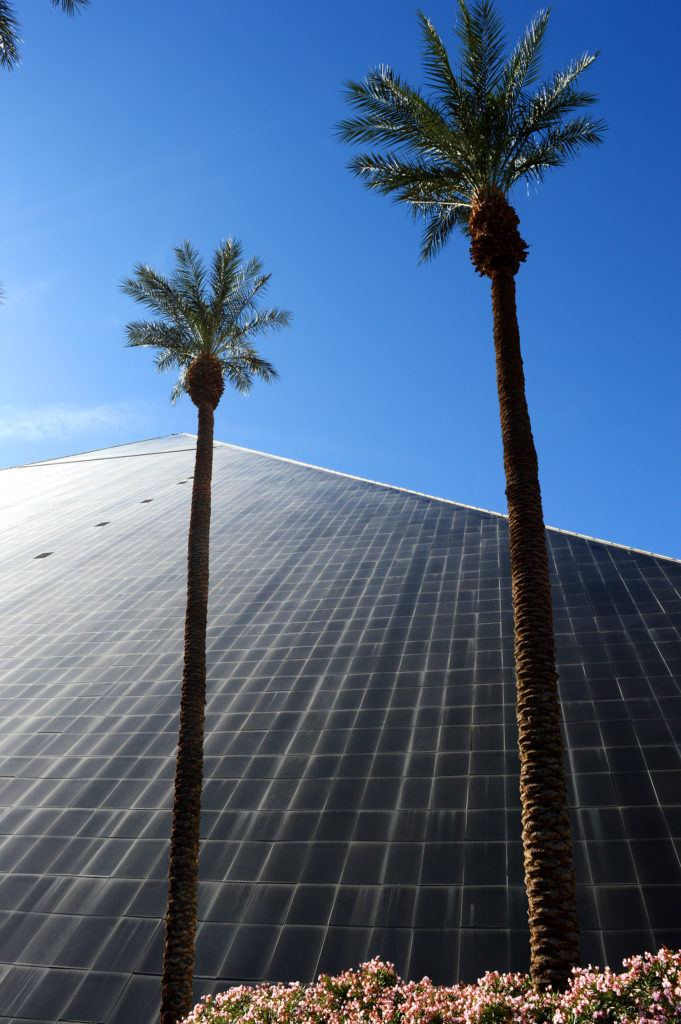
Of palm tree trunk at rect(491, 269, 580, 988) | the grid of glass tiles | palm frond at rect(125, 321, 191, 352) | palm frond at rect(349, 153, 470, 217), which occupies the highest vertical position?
palm frond at rect(349, 153, 470, 217)

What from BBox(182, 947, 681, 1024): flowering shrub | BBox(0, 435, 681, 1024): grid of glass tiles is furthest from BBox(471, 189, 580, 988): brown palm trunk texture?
BBox(0, 435, 681, 1024): grid of glass tiles

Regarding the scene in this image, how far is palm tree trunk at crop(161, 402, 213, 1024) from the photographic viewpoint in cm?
735

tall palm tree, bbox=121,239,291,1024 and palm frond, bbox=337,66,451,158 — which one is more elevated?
palm frond, bbox=337,66,451,158

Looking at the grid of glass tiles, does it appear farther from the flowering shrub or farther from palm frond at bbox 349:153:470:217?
palm frond at bbox 349:153:470:217

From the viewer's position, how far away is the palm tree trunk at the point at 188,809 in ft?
24.1

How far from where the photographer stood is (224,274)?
1285 centimetres

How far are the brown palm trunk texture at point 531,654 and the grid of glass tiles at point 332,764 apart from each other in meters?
2.13

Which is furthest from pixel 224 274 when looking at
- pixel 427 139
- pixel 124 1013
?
pixel 124 1013

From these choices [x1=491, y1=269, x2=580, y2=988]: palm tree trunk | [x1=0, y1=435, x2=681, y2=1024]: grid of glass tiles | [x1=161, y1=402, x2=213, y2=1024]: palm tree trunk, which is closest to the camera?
[x1=491, y1=269, x2=580, y2=988]: palm tree trunk

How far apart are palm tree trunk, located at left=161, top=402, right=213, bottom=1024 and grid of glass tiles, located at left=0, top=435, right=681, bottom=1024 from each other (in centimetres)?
95

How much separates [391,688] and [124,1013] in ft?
20.2

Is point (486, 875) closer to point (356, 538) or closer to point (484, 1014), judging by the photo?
point (484, 1014)

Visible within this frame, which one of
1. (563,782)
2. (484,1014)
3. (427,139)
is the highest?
(427,139)

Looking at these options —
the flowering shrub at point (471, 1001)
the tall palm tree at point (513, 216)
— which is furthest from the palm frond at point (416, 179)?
the flowering shrub at point (471, 1001)
